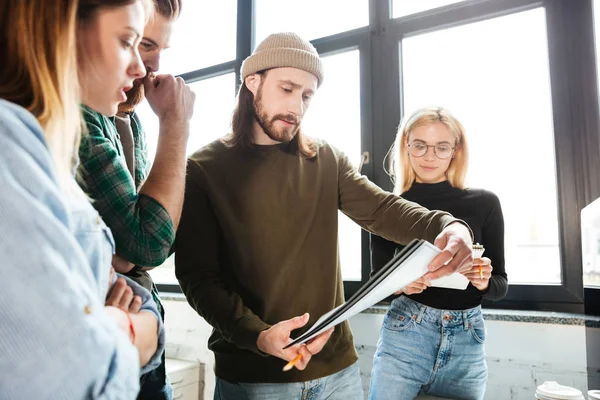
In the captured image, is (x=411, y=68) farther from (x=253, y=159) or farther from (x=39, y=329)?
(x=39, y=329)

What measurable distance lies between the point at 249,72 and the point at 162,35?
50cm

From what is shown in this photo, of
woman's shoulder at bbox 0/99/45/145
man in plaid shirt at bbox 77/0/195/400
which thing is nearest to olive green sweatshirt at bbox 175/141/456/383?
man in plaid shirt at bbox 77/0/195/400

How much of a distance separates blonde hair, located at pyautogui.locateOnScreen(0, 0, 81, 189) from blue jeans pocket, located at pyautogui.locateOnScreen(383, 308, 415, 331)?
1260 mm

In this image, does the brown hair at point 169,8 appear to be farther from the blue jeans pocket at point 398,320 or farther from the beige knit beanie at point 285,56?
the blue jeans pocket at point 398,320

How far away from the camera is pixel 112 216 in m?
0.77

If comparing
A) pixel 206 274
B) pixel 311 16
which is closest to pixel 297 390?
pixel 206 274

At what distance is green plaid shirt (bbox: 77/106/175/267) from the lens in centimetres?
77

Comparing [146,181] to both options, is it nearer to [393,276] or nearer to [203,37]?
[393,276]

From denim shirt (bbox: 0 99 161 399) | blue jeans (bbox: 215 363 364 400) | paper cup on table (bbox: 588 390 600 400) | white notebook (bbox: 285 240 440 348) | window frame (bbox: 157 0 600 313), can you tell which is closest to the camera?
denim shirt (bbox: 0 99 161 399)

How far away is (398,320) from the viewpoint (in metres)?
1.55

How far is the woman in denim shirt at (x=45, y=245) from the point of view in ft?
1.25

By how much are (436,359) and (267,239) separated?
0.70 meters

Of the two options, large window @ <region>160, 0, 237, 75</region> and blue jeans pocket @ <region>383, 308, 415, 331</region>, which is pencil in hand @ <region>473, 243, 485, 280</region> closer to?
blue jeans pocket @ <region>383, 308, 415, 331</region>

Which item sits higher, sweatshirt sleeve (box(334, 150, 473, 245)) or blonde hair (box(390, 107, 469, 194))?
blonde hair (box(390, 107, 469, 194))
